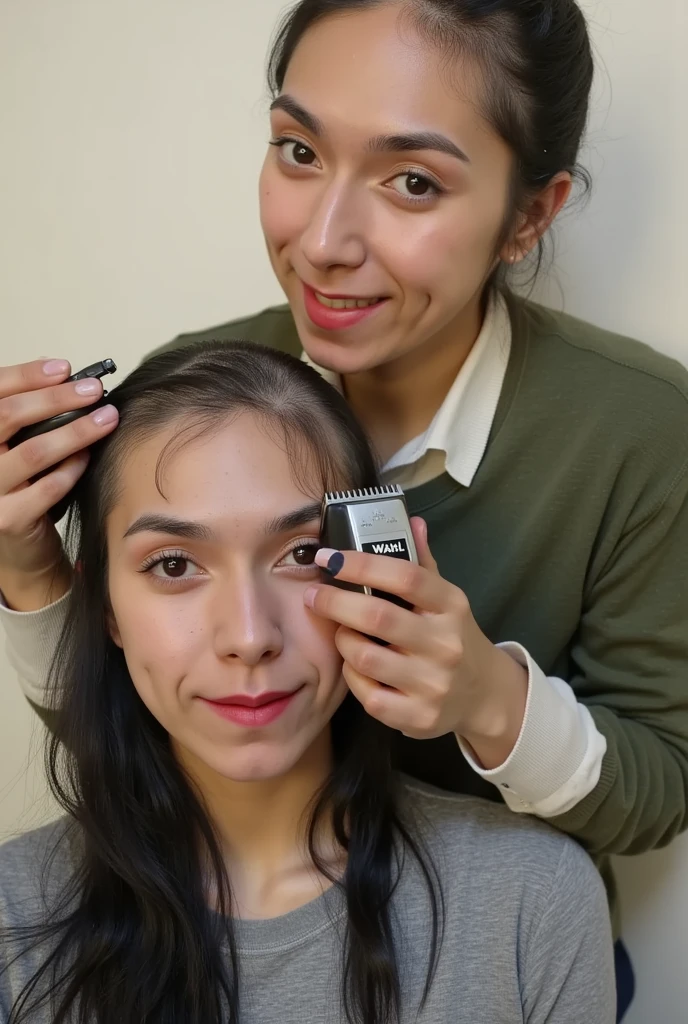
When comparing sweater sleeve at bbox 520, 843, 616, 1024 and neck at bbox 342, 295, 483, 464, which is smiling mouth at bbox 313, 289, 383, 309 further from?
sweater sleeve at bbox 520, 843, 616, 1024

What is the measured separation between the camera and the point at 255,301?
1.34 metres

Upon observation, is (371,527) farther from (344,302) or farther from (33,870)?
(33,870)

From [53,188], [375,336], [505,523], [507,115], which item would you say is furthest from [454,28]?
[53,188]

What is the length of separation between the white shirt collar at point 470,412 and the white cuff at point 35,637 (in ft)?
1.21

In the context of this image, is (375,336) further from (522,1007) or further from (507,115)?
(522,1007)

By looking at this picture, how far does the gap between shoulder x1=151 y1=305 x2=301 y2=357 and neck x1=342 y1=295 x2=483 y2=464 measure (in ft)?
0.37

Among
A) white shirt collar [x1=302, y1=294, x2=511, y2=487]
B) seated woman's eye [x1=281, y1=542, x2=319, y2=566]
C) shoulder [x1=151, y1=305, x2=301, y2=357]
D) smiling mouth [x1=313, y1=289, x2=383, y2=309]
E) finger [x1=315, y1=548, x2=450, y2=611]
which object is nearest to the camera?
finger [x1=315, y1=548, x2=450, y2=611]

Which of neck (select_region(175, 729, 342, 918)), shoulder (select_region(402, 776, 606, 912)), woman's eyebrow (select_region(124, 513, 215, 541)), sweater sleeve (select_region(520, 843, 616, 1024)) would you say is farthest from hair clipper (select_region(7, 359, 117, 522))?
sweater sleeve (select_region(520, 843, 616, 1024))

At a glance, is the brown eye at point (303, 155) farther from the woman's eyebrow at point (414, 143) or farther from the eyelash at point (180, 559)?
the eyelash at point (180, 559)

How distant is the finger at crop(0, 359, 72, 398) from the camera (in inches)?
31.9

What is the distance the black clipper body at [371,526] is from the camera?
0.70m

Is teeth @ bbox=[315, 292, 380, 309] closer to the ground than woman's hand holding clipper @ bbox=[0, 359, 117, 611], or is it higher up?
higher up

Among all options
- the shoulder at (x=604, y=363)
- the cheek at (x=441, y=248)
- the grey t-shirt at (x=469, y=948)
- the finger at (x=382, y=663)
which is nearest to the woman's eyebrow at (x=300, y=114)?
the cheek at (x=441, y=248)

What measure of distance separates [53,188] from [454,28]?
29.9 inches
